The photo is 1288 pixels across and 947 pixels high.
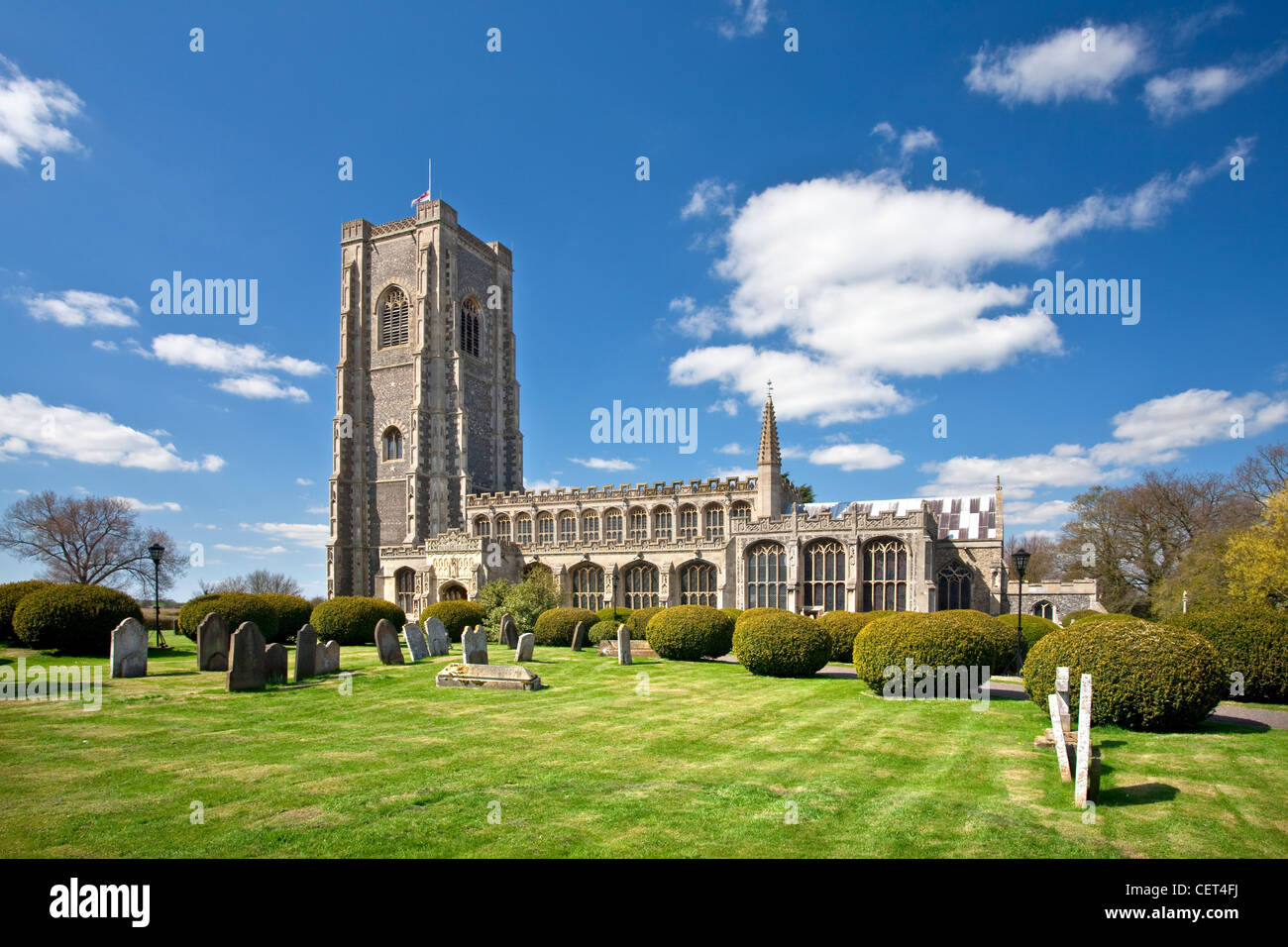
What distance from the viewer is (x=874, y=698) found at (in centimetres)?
1465

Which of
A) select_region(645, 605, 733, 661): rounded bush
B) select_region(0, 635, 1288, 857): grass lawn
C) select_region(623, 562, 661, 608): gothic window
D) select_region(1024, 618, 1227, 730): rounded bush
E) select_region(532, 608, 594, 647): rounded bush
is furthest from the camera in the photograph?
select_region(623, 562, 661, 608): gothic window

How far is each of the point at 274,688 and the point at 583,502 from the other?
29.2 meters

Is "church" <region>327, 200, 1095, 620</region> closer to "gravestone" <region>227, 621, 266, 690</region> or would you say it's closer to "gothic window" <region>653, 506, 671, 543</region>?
"gothic window" <region>653, 506, 671, 543</region>

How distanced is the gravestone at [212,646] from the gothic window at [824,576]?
23612 millimetres

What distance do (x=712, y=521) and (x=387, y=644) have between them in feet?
77.6

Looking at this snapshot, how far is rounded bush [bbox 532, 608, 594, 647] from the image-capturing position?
26.8 m

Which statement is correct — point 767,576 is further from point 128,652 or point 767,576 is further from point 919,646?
point 128,652

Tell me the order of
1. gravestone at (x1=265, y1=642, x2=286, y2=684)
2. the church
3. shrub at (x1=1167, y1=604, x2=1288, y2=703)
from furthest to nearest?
the church
gravestone at (x1=265, y1=642, x2=286, y2=684)
shrub at (x1=1167, y1=604, x2=1288, y2=703)

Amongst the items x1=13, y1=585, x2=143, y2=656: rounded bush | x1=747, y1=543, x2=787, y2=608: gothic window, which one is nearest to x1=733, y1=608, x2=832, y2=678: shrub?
x1=747, y1=543, x2=787, y2=608: gothic window

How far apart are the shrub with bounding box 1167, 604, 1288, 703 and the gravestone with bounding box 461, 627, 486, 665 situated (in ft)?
48.9

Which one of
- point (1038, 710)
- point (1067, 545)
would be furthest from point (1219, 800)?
point (1067, 545)

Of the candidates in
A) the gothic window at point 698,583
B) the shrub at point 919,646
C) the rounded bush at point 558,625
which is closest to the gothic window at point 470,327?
the gothic window at point 698,583

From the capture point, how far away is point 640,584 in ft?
126

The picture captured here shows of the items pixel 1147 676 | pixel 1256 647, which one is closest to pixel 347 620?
pixel 1147 676
